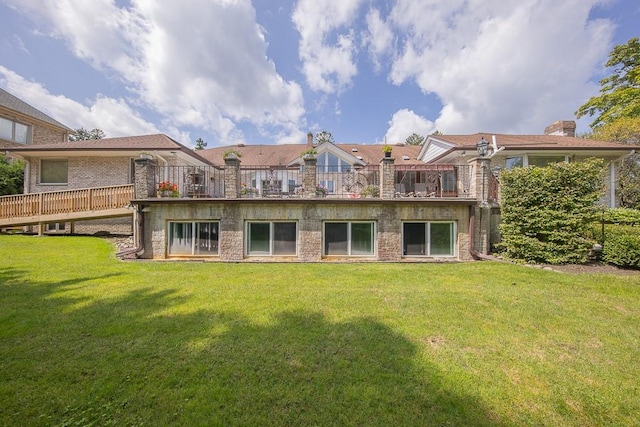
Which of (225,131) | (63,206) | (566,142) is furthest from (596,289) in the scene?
(225,131)

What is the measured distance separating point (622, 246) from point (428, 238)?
15.4 ft

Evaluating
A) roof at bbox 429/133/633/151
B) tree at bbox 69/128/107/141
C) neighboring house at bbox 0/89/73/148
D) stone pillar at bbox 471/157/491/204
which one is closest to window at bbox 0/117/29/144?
neighboring house at bbox 0/89/73/148

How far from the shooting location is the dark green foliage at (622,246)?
6676 mm

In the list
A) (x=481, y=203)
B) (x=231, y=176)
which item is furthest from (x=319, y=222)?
(x=481, y=203)

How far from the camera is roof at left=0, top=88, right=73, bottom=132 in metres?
18.3

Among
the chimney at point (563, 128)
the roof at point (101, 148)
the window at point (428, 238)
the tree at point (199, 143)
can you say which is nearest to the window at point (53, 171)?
the roof at point (101, 148)

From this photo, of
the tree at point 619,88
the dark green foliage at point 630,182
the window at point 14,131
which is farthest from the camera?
the tree at point 619,88

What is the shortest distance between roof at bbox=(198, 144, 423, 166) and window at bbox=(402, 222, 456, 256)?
1115 centimetres

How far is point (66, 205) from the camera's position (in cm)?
1047

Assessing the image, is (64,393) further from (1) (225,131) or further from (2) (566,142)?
(1) (225,131)

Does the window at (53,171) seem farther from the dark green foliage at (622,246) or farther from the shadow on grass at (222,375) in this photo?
the dark green foliage at (622,246)

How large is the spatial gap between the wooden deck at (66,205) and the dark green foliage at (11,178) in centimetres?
431

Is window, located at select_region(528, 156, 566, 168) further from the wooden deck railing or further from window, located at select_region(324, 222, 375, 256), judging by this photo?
the wooden deck railing

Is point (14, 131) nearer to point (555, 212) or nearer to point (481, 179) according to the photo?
point (481, 179)
